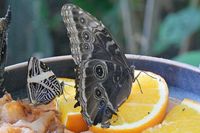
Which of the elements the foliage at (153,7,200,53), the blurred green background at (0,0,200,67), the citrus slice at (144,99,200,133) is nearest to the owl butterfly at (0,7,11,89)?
the citrus slice at (144,99,200,133)

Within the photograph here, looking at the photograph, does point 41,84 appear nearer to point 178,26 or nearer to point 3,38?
point 3,38

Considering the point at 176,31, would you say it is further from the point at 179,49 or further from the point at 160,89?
the point at 160,89

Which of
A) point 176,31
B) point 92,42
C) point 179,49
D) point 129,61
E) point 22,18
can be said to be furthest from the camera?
point 179,49

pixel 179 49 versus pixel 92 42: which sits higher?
pixel 92 42

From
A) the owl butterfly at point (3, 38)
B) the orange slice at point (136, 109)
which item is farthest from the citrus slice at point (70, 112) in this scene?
the owl butterfly at point (3, 38)

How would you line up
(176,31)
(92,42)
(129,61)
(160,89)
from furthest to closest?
(176,31) < (129,61) < (160,89) < (92,42)

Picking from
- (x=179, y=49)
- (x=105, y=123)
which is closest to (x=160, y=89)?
(x=105, y=123)
